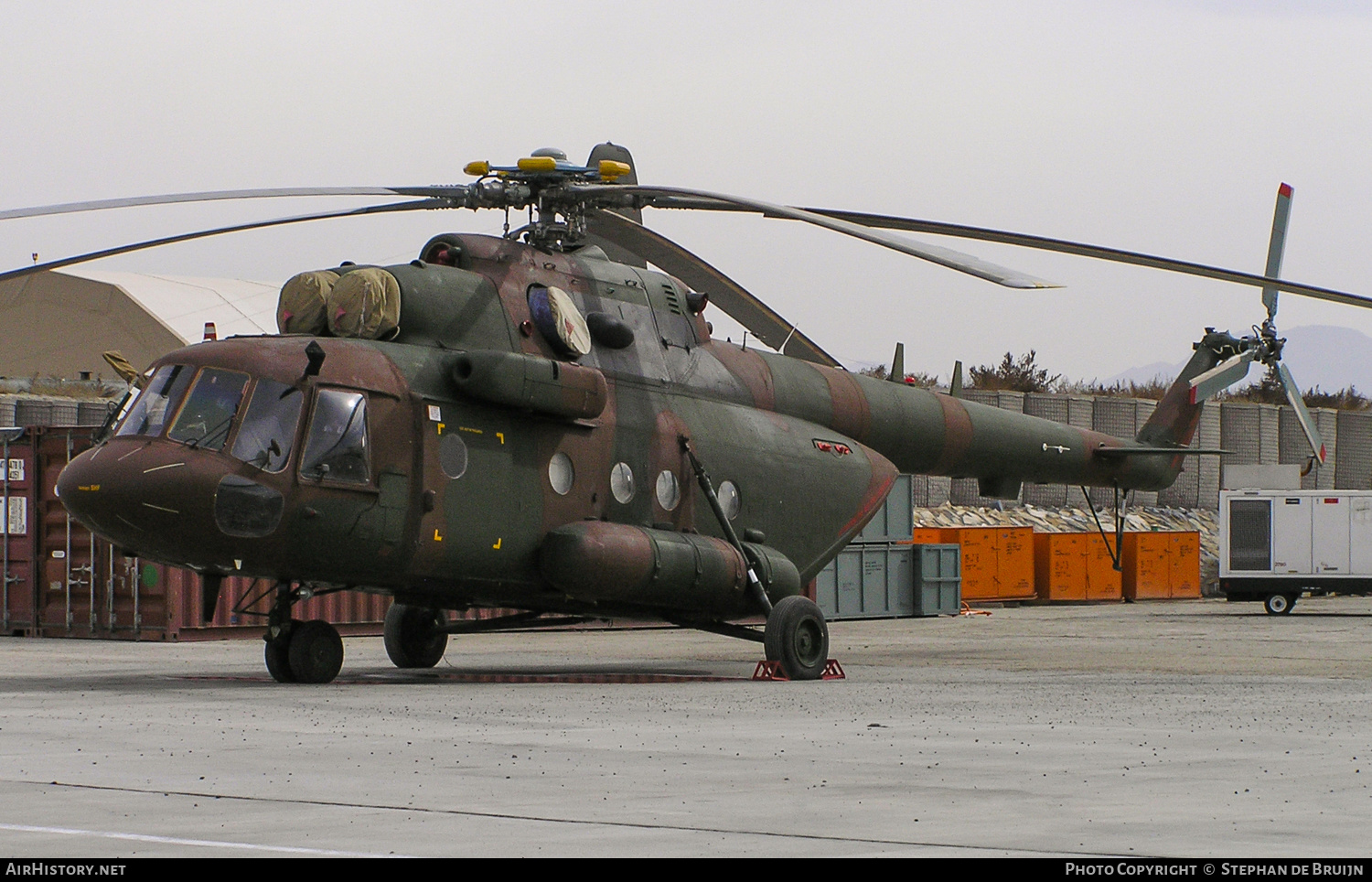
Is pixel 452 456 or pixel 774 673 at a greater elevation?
pixel 452 456

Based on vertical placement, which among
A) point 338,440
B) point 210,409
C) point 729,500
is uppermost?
point 210,409

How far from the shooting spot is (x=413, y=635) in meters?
17.1

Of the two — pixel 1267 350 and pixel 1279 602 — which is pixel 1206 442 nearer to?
pixel 1279 602

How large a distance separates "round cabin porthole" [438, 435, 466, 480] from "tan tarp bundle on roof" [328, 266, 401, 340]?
1.05 m

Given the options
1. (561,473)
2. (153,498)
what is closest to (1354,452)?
(561,473)

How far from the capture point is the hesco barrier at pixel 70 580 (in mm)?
23078

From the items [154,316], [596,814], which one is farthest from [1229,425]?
[596,814]

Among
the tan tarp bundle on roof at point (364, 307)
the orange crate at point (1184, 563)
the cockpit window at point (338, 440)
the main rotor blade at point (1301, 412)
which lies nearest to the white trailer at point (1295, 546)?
the orange crate at point (1184, 563)

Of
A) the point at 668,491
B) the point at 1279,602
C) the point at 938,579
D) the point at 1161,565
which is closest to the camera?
the point at 668,491

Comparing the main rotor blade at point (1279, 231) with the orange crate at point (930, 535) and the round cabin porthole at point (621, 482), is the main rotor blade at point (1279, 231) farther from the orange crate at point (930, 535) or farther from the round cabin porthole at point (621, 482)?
the orange crate at point (930, 535)

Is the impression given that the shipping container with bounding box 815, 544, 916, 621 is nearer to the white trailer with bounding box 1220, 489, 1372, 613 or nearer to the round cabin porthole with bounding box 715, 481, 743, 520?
the white trailer with bounding box 1220, 489, 1372, 613

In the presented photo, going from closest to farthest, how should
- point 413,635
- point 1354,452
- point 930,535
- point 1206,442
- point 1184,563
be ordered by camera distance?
point 413,635 < point 930,535 < point 1184,563 < point 1206,442 < point 1354,452

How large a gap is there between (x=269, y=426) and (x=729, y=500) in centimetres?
515

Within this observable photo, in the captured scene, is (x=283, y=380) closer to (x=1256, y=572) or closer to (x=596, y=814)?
(x=596, y=814)
